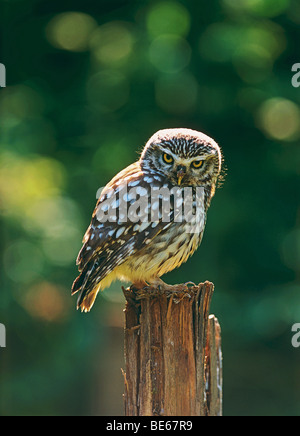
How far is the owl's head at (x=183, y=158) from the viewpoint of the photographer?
323 centimetres

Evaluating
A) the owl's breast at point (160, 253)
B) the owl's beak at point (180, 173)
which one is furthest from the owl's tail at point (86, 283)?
the owl's beak at point (180, 173)

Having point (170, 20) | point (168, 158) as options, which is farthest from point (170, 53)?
point (168, 158)

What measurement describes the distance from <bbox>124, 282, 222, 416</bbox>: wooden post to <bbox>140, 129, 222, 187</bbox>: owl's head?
2.61 ft

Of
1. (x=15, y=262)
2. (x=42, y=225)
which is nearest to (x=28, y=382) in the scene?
(x=15, y=262)

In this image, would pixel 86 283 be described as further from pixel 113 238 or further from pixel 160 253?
pixel 160 253

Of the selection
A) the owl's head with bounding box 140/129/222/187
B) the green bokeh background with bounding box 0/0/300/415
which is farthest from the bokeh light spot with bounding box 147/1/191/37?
the owl's head with bounding box 140/129/222/187

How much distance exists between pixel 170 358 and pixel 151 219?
0.88 m

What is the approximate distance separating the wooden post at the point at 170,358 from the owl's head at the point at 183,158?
2.61 feet

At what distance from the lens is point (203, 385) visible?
2559 millimetres

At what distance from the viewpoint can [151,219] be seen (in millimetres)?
3209

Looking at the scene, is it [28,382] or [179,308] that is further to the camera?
[28,382]
